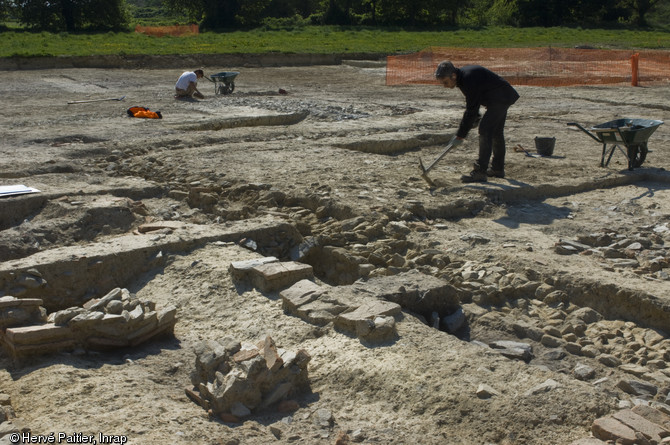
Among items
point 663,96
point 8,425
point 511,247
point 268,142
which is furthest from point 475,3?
point 8,425

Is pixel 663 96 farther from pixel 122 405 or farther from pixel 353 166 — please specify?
pixel 122 405

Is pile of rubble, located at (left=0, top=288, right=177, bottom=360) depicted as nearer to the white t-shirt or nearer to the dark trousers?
the dark trousers

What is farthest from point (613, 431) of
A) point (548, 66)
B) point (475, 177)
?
point (548, 66)

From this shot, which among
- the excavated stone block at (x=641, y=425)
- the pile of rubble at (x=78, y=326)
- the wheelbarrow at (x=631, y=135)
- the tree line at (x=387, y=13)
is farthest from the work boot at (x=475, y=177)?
the tree line at (x=387, y=13)

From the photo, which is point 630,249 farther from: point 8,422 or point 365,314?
point 8,422

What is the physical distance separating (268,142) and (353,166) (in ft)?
6.80

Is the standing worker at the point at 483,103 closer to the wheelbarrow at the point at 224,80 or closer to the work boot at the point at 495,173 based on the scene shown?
the work boot at the point at 495,173

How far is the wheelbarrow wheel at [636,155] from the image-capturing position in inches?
316

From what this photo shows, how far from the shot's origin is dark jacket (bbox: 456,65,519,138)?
7.45 meters

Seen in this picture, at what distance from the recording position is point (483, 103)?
770 cm

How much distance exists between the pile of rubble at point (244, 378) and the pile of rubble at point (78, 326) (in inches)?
25.6

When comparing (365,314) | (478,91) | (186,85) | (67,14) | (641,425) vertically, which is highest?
(67,14)

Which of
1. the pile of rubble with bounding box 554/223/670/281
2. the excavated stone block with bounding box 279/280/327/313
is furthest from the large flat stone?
the pile of rubble with bounding box 554/223/670/281

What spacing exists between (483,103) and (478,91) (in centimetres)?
23
